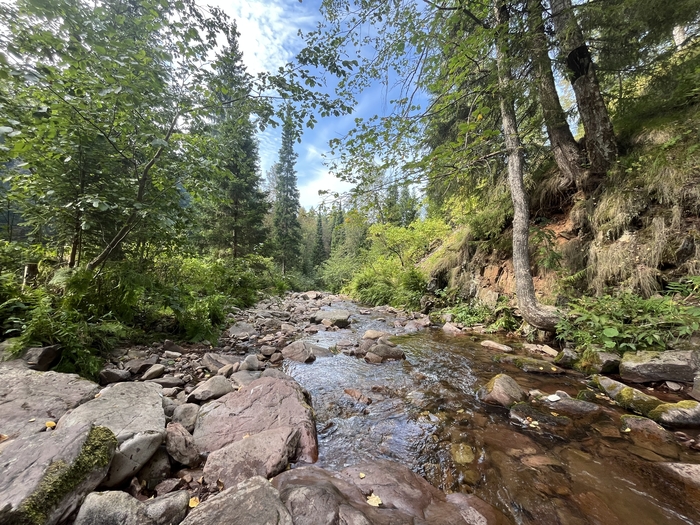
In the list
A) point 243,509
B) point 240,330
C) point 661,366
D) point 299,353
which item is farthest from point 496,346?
point 240,330

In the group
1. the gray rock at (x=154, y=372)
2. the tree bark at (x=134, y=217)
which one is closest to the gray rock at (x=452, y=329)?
the gray rock at (x=154, y=372)

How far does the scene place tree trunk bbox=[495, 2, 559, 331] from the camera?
4.94m

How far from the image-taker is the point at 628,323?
4164mm

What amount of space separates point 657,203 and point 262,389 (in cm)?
688

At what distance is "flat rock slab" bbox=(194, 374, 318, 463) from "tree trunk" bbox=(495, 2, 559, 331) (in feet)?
15.0

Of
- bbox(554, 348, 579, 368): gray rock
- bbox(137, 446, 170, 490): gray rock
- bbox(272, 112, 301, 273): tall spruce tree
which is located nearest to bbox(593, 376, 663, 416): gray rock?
bbox(554, 348, 579, 368): gray rock

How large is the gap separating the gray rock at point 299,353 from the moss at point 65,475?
3.10m

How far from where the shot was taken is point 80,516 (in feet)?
4.57

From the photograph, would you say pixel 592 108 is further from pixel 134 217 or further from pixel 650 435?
pixel 134 217

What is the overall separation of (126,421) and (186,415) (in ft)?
1.84

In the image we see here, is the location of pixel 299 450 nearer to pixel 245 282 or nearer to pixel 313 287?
pixel 245 282

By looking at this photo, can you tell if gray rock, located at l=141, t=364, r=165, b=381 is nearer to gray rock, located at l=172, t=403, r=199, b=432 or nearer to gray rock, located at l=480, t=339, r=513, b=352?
gray rock, located at l=172, t=403, r=199, b=432

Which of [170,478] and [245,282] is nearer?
[170,478]

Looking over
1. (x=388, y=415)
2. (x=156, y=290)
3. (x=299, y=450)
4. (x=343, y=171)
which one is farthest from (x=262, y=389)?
(x=343, y=171)
